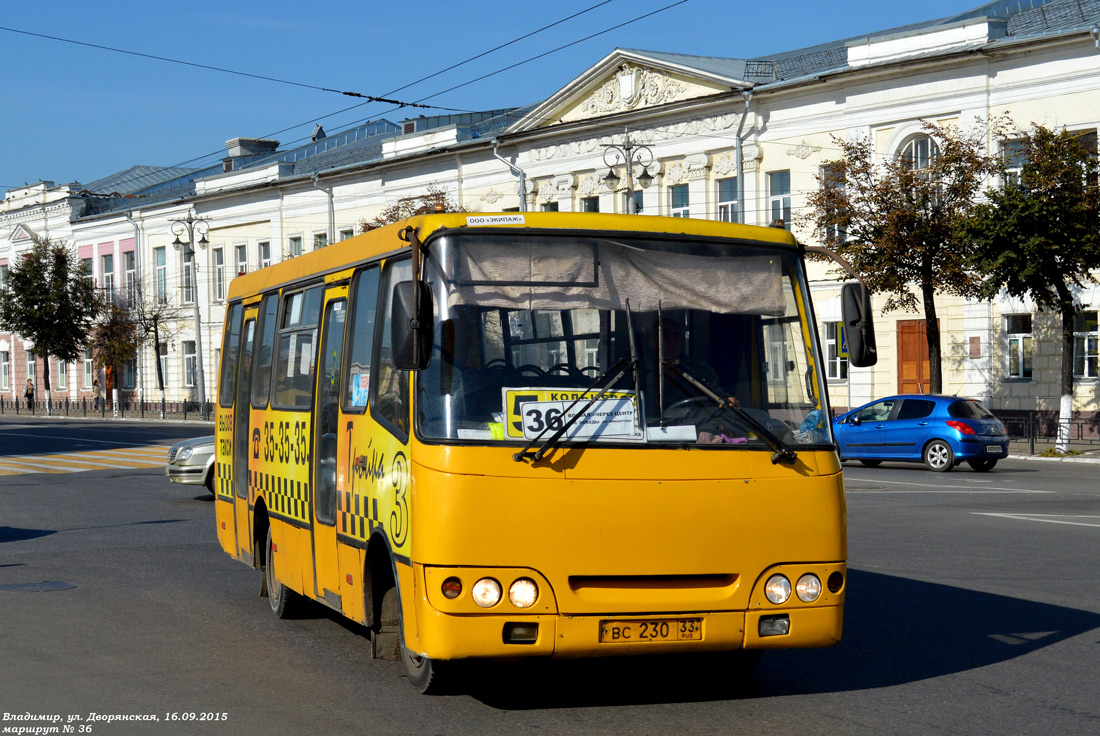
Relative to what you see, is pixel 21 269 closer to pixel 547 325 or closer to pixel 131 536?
pixel 131 536

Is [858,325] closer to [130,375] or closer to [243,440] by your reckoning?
[243,440]

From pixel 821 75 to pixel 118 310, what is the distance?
3748 cm

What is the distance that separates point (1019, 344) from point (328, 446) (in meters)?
32.1

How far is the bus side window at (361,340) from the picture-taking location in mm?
7762

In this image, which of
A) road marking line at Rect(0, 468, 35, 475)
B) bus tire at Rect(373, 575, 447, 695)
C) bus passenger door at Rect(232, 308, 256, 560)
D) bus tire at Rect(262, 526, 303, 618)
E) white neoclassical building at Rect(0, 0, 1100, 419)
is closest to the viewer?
bus tire at Rect(373, 575, 447, 695)

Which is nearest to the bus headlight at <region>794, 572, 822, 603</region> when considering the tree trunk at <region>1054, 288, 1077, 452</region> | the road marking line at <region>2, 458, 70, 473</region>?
the road marking line at <region>2, 458, 70, 473</region>

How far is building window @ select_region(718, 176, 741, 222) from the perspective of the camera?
1770 inches

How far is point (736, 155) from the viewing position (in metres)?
44.4

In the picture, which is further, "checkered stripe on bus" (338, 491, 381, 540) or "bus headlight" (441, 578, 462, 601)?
"checkered stripe on bus" (338, 491, 381, 540)

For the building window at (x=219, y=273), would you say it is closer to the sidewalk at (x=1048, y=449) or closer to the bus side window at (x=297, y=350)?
the sidewalk at (x=1048, y=449)

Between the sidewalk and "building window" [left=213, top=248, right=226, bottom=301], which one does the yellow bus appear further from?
"building window" [left=213, top=248, right=226, bottom=301]

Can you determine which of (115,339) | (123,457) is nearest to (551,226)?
(123,457)

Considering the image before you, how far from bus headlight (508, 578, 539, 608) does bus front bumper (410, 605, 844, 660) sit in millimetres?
65

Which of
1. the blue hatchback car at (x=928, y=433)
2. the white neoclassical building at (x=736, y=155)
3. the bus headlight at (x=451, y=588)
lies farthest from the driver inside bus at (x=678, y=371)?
the white neoclassical building at (x=736, y=155)
